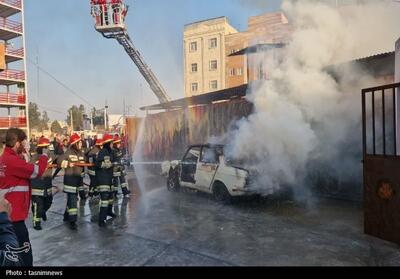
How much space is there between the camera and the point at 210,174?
823 cm

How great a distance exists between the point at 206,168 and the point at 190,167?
748mm

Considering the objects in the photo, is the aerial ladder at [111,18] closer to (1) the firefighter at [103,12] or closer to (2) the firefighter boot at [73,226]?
(1) the firefighter at [103,12]

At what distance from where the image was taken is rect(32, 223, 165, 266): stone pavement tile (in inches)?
181

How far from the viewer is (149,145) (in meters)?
17.4

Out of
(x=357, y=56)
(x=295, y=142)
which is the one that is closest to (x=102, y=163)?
(x=295, y=142)

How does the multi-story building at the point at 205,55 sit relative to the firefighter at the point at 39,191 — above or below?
above

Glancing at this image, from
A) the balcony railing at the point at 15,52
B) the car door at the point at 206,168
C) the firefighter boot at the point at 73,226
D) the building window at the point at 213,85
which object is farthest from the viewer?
the building window at the point at 213,85

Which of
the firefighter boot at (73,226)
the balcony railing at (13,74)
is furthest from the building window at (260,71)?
the balcony railing at (13,74)

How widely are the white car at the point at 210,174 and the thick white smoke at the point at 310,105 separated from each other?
360 millimetres

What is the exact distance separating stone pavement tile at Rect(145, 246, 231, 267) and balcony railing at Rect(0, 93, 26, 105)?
3568cm

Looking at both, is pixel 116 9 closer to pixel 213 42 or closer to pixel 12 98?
pixel 12 98

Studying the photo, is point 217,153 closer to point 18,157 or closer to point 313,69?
point 313,69

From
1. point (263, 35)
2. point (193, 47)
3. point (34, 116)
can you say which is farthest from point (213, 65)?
point (34, 116)

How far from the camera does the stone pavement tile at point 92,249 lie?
461 centimetres
